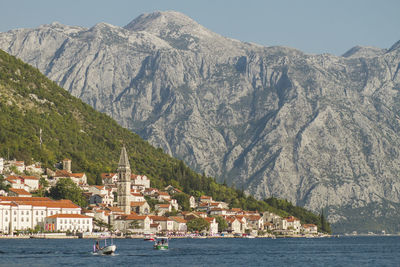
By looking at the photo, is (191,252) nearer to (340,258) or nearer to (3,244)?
(340,258)

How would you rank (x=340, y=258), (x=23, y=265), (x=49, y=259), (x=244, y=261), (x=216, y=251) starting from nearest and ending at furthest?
(x=23, y=265)
(x=49, y=259)
(x=244, y=261)
(x=340, y=258)
(x=216, y=251)

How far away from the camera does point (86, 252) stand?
146 metres

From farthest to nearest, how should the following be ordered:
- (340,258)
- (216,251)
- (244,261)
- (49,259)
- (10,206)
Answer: (10,206)
(216,251)
(340,258)
(244,261)
(49,259)

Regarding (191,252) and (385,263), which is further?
(191,252)

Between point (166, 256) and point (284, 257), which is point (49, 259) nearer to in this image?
point (166, 256)

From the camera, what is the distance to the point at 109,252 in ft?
470

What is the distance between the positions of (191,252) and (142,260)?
2422 centimetres

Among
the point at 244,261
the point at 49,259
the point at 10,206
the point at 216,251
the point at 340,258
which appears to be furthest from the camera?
the point at 10,206

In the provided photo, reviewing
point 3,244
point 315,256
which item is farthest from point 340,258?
point 3,244

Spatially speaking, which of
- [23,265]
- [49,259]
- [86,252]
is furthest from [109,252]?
[23,265]

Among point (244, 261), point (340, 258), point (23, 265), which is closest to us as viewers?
point (23, 265)

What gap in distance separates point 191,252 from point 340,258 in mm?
27874

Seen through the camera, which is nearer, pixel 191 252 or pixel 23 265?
pixel 23 265

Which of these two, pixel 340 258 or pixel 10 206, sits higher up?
pixel 10 206
